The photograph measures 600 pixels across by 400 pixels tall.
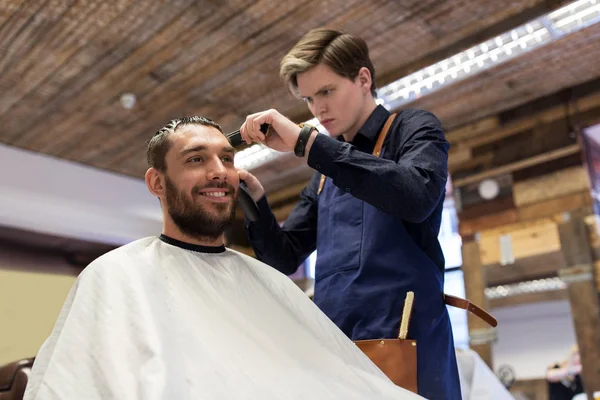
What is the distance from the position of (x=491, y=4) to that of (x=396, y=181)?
2533 mm

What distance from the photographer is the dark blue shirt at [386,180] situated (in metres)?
1.46

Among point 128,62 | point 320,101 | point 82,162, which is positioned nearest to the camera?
point 320,101

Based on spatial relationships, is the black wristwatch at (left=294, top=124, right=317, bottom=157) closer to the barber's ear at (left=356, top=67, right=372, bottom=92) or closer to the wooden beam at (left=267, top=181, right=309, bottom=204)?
the barber's ear at (left=356, top=67, right=372, bottom=92)

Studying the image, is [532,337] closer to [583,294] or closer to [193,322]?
[583,294]

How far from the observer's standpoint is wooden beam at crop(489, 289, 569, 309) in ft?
17.1

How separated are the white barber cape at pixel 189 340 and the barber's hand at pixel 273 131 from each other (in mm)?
357

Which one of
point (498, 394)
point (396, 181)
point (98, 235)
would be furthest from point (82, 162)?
point (396, 181)

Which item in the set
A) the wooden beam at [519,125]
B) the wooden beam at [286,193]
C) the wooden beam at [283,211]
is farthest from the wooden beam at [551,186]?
the wooden beam at [283,211]

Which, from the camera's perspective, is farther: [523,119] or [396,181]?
[523,119]

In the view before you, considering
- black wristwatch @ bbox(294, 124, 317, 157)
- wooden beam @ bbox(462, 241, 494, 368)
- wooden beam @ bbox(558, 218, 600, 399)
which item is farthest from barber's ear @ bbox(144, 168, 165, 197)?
wooden beam @ bbox(558, 218, 600, 399)

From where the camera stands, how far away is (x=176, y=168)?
1688 mm

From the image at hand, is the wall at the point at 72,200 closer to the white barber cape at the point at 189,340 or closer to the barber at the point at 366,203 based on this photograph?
A: the barber at the point at 366,203

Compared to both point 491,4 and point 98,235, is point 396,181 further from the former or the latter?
point 98,235

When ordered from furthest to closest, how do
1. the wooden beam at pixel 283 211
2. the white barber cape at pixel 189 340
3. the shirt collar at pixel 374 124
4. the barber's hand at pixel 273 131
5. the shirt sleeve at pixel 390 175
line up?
the wooden beam at pixel 283 211 < the shirt collar at pixel 374 124 < the barber's hand at pixel 273 131 < the shirt sleeve at pixel 390 175 < the white barber cape at pixel 189 340
